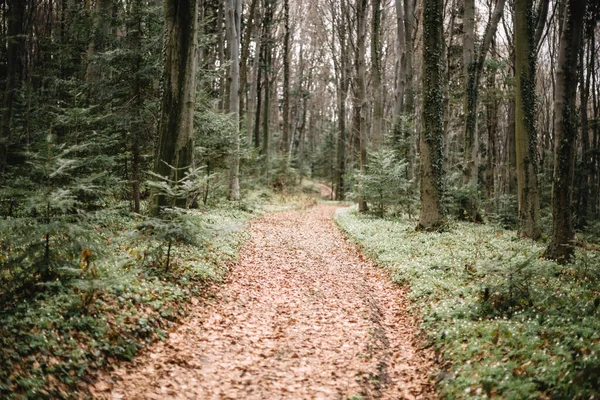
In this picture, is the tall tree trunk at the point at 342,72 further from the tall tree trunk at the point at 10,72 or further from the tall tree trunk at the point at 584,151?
the tall tree trunk at the point at 10,72

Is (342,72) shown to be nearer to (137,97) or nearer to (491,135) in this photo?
(491,135)

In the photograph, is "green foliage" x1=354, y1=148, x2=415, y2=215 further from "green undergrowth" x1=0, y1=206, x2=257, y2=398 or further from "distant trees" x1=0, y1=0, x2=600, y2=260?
"green undergrowth" x1=0, y1=206, x2=257, y2=398

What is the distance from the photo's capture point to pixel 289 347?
5.43 m

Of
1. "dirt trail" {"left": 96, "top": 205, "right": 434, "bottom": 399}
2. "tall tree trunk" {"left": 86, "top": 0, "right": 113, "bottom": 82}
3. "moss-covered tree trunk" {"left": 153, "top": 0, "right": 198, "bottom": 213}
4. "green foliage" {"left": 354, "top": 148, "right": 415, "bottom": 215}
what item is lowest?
"dirt trail" {"left": 96, "top": 205, "right": 434, "bottom": 399}

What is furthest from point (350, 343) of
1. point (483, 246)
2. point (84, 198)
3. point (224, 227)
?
point (84, 198)

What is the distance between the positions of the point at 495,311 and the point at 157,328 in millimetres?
4955

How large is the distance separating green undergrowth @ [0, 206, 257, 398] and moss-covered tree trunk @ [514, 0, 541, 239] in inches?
373

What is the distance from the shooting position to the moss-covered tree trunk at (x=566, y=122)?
7309 mm

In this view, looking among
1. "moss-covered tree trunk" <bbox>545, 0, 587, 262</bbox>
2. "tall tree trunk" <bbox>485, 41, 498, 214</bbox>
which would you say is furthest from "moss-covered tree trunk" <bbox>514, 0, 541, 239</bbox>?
"tall tree trunk" <bbox>485, 41, 498, 214</bbox>

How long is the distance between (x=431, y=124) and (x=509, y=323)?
904 centimetres

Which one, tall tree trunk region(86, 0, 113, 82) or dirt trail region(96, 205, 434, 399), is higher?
tall tree trunk region(86, 0, 113, 82)

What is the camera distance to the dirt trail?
436cm

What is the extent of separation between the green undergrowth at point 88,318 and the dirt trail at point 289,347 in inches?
12.6

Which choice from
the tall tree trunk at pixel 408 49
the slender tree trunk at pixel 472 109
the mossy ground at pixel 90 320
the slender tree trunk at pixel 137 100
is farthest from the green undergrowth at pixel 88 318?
the tall tree trunk at pixel 408 49
